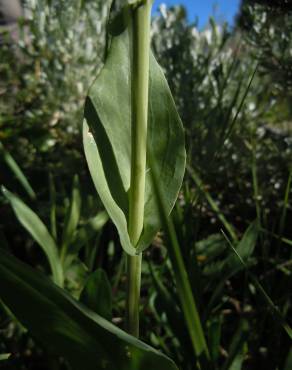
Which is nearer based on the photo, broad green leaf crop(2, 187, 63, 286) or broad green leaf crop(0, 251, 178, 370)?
broad green leaf crop(0, 251, 178, 370)

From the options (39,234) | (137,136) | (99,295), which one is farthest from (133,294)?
(39,234)

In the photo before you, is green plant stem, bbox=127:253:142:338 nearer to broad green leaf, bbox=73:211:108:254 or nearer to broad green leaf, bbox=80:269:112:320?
broad green leaf, bbox=80:269:112:320

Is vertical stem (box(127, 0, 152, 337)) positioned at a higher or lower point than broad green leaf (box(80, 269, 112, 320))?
higher

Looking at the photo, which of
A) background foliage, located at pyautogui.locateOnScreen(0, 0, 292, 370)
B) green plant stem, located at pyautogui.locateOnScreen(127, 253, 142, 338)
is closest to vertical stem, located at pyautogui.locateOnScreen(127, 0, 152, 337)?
green plant stem, located at pyautogui.locateOnScreen(127, 253, 142, 338)

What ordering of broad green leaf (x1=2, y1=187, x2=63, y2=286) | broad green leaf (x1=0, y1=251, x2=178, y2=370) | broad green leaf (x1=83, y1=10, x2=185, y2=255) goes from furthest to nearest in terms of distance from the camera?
broad green leaf (x1=2, y1=187, x2=63, y2=286)
broad green leaf (x1=83, y1=10, x2=185, y2=255)
broad green leaf (x1=0, y1=251, x2=178, y2=370)

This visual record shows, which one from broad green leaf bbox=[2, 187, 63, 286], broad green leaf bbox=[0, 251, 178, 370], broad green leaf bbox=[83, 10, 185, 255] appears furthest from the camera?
broad green leaf bbox=[2, 187, 63, 286]

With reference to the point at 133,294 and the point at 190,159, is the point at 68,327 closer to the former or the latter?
the point at 133,294
